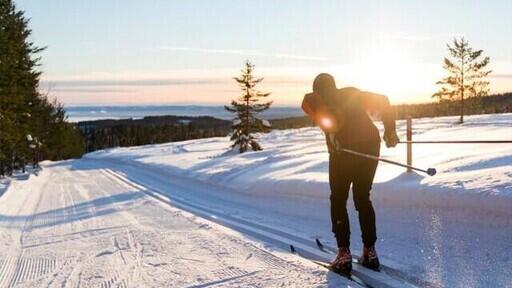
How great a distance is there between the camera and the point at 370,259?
18.1ft

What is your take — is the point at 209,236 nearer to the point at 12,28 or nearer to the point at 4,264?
the point at 4,264

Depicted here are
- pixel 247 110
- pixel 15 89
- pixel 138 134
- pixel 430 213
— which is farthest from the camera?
pixel 138 134

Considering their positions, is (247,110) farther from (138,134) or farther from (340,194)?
(138,134)

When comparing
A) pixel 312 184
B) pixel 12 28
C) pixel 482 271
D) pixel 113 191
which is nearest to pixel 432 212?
pixel 482 271

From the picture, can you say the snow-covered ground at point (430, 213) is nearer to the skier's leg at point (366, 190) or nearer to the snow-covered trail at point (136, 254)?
the skier's leg at point (366, 190)

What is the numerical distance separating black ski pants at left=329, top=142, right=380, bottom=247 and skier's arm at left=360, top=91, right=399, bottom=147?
0.77 ft

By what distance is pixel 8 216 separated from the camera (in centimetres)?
1128

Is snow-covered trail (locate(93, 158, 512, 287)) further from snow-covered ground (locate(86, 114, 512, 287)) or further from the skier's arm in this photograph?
the skier's arm

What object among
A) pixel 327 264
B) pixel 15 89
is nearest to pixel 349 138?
pixel 327 264

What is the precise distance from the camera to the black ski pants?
17.9 ft

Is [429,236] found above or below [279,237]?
above

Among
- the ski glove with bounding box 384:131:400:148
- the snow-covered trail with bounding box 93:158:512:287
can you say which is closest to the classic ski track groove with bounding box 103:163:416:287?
the snow-covered trail with bounding box 93:158:512:287

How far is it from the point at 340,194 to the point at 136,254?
8.80 feet

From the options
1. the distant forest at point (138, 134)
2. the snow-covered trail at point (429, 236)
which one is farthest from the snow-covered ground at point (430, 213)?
the distant forest at point (138, 134)
